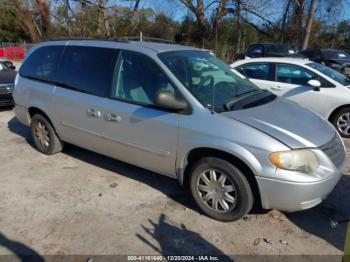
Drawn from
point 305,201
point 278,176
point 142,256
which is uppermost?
point 278,176

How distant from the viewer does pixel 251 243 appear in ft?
10.8

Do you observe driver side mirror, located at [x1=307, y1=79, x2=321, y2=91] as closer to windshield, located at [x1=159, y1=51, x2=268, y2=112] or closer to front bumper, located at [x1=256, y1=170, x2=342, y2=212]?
windshield, located at [x1=159, y1=51, x2=268, y2=112]

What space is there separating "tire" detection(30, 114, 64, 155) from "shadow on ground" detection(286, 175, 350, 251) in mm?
3487

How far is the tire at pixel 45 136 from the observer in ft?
17.3

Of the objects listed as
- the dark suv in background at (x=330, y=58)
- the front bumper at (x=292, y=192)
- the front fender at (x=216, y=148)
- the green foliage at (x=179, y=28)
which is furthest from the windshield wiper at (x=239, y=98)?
the green foliage at (x=179, y=28)

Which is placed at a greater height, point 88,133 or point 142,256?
point 88,133

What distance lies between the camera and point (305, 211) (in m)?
3.80

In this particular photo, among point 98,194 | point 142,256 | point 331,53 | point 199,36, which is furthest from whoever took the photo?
point 199,36

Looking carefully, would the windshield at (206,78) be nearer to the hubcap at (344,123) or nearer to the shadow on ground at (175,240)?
the shadow on ground at (175,240)

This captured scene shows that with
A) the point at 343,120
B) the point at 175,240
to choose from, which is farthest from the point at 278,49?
the point at 175,240

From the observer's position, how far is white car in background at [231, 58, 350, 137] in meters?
6.49

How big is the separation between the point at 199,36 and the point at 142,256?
2712 cm

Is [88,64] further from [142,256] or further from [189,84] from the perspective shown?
[142,256]

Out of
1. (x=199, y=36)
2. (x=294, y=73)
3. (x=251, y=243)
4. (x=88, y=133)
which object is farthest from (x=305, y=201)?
(x=199, y=36)
